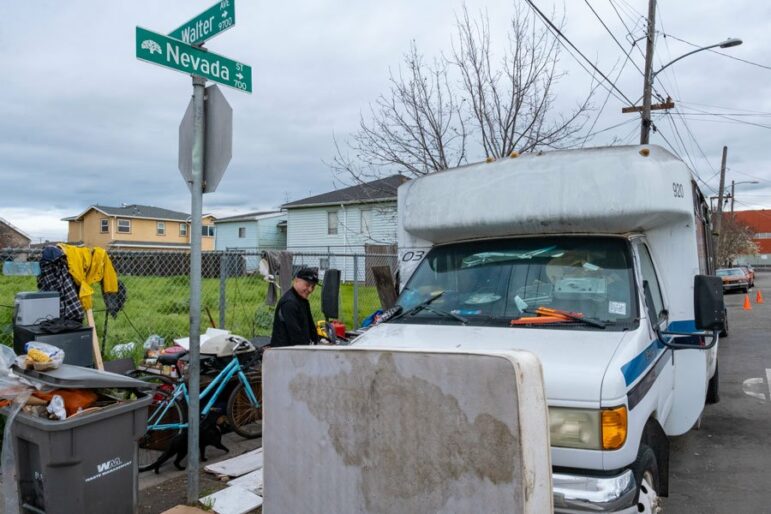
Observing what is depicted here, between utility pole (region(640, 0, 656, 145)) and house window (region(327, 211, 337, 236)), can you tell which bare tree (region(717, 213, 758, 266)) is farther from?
utility pole (region(640, 0, 656, 145))

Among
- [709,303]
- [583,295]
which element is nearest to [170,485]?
[583,295]

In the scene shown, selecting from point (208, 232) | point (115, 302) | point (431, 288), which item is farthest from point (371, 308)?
point (208, 232)

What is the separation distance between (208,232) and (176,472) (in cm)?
4793

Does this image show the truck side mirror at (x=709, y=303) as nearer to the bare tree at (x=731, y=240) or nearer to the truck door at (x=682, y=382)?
the truck door at (x=682, y=382)

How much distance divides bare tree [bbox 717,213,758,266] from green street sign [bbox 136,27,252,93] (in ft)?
159

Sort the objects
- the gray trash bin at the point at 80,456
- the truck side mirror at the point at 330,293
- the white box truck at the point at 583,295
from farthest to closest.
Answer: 1. the truck side mirror at the point at 330,293
2. the gray trash bin at the point at 80,456
3. the white box truck at the point at 583,295

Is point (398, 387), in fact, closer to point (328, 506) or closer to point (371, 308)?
point (328, 506)

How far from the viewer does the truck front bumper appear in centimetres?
280

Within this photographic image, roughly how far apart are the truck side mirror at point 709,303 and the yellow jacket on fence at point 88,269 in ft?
19.0

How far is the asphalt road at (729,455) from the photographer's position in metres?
4.60

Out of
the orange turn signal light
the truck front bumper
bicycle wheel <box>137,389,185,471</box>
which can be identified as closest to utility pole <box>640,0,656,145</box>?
bicycle wheel <box>137,389,185,471</box>

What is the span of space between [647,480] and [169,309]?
9.29 m

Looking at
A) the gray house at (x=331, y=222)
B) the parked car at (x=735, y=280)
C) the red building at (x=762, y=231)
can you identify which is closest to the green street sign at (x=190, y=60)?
the gray house at (x=331, y=222)

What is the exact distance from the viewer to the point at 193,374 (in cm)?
421
